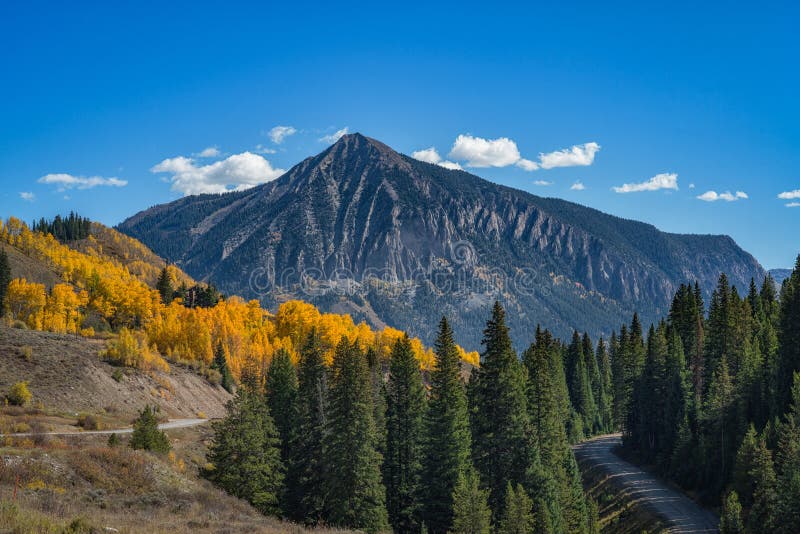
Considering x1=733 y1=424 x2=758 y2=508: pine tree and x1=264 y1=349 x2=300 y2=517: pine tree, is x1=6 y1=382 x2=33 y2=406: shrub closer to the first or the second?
x1=264 y1=349 x2=300 y2=517: pine tree

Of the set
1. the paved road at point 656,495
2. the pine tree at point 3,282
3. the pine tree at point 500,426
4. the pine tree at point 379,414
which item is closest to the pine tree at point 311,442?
the pine tree at point 379,414

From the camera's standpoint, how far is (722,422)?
6475cm

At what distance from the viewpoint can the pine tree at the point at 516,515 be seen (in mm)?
39781

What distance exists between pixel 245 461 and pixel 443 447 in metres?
14.6

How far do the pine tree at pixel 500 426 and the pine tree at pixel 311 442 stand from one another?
12513 millimetres

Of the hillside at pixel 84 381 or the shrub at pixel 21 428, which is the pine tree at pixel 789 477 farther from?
the hillside at pixel 84 381

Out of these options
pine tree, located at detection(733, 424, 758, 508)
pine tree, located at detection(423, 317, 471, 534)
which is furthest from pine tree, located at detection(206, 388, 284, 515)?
pine tree, located at detection(733, 424, 758, 508)

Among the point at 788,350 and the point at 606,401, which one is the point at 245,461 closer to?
the point at 788,350

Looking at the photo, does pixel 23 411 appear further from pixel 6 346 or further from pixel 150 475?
pixel 150 475

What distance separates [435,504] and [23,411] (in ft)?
122

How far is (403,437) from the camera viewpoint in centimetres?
5200

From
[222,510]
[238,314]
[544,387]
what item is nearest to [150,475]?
[222,510]

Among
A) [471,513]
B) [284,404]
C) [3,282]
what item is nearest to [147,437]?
[284,404]

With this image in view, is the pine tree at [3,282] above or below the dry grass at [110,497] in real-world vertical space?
above
